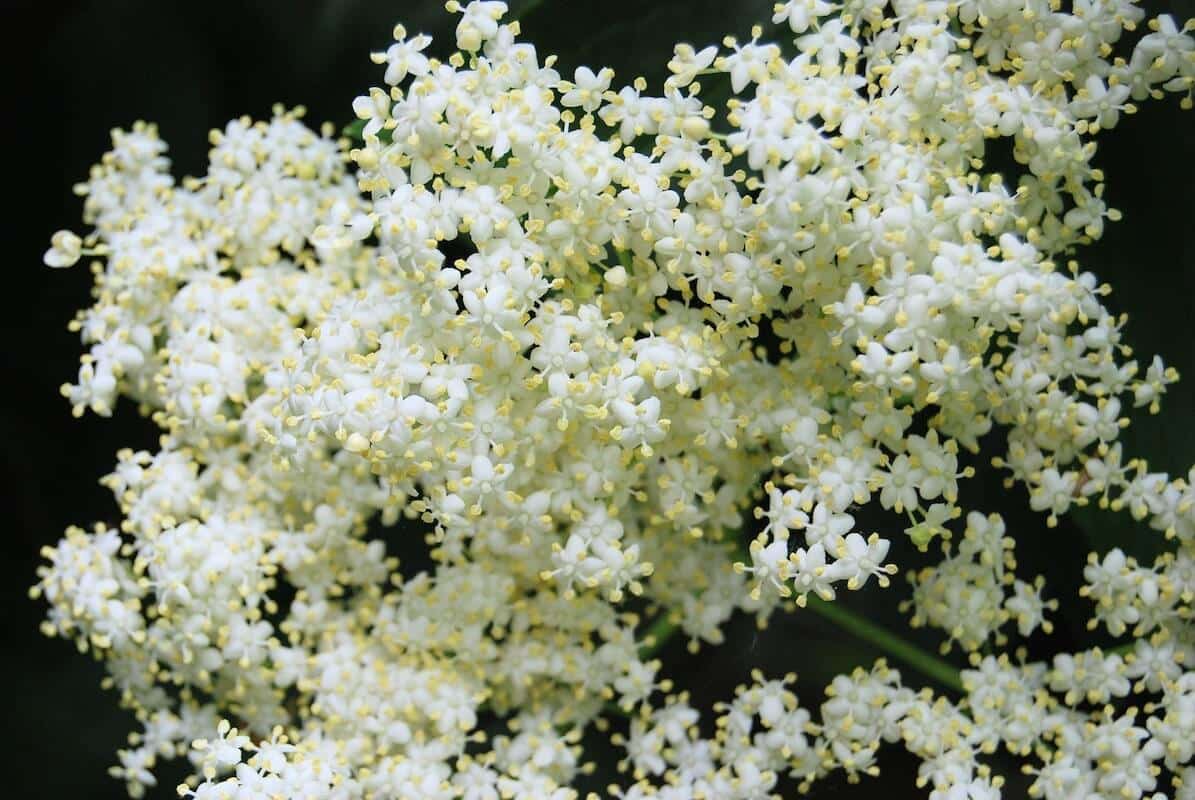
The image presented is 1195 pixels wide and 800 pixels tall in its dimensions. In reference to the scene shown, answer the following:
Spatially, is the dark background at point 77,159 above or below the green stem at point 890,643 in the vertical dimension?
above

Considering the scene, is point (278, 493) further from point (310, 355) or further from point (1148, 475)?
point (1148, 475)

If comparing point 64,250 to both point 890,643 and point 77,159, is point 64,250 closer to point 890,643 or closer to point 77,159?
point 77,159

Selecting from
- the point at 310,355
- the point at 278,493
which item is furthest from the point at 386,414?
the point at 278,493

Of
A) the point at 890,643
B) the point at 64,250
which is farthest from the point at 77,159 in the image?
the point at 890,643

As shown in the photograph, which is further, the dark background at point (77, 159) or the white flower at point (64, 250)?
the dark background at point (77, 159)

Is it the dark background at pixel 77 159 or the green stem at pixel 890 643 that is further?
the dark background at pixel 77 159

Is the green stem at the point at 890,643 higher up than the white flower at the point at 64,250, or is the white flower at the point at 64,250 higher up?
the white flower at the point at 64,250

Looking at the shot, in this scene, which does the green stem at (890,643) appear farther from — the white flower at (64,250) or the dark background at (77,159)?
the white flower at (64,250)

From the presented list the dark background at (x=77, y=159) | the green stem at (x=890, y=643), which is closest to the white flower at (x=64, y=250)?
the dark background at (x=77, y=159)
